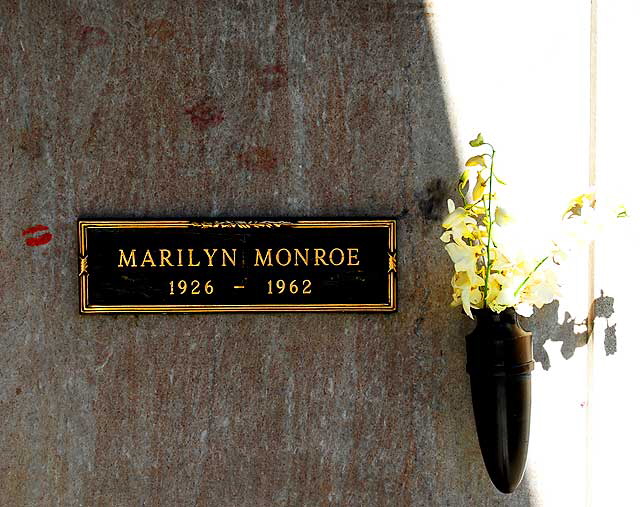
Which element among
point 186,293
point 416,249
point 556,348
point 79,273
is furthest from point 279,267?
point 556,348

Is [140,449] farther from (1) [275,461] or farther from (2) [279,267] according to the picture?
(2) [279,267]

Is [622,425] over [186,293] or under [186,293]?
under

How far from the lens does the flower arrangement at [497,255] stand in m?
2.02

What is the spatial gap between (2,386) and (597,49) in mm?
2166

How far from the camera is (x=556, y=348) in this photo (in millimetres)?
2287

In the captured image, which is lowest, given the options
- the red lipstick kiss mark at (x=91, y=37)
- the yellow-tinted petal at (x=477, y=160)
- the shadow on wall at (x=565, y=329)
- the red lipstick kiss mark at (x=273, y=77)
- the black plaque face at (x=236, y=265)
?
the shadow on wall at (x=565, y=329)

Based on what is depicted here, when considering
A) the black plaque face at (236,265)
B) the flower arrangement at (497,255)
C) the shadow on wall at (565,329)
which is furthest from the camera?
the shadow on wall at (565,329)

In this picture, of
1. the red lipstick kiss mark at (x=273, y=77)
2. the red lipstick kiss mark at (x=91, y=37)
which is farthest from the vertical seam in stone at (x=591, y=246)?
the red lipstick kiss mark at (x=91, y=37)

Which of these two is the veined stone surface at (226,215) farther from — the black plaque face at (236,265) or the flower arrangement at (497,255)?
the flower arrangement at (497,255)

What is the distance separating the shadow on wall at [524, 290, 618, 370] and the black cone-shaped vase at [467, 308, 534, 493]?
198 millimetres

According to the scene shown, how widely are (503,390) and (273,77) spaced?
3.89 feet

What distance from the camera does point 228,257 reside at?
7.17 feet

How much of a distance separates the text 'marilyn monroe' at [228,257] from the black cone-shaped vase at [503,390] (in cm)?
47

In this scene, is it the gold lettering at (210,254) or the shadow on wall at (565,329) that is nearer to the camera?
the gold lettering at (210,254)
